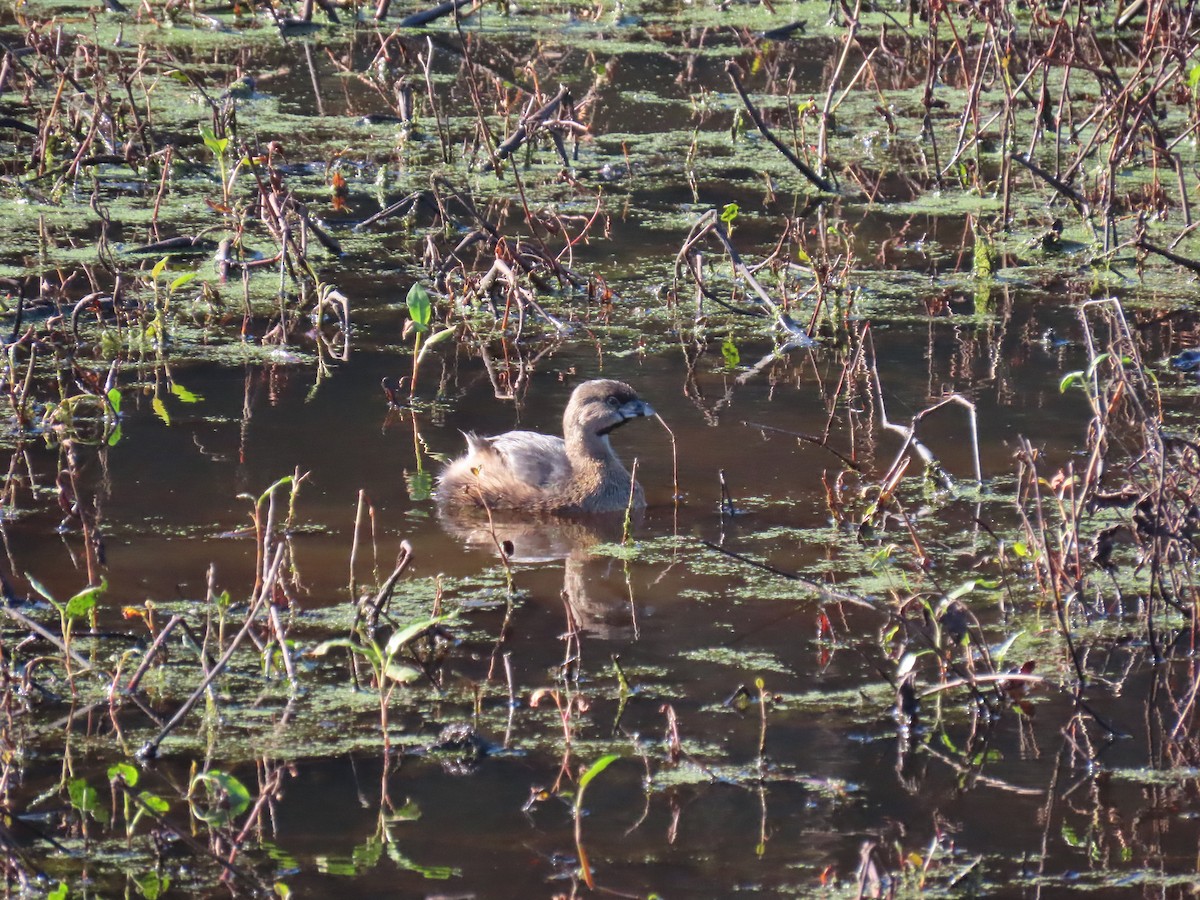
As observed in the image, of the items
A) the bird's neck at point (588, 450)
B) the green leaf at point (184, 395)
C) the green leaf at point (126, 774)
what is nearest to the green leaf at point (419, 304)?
the bird's neck at point (588, 450)

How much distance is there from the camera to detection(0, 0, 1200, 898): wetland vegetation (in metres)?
4.65

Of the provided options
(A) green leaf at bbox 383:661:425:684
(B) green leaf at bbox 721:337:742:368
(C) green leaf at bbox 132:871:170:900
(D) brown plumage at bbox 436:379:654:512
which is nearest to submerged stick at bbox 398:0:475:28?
(B) green leaf at bbox 721:337:742:368

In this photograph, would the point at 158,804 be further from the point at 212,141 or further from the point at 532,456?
the point at 212,141

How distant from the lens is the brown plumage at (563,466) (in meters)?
7.22

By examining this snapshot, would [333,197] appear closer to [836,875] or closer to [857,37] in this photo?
[857,37]

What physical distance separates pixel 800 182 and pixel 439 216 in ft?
8.58

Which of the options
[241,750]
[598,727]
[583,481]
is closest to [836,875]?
[598,727]

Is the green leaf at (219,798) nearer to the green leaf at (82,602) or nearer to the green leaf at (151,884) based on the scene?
the green leaf at (151,884)

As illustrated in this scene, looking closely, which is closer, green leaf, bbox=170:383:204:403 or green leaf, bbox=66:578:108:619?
green leaf, bbox=66:578:108:619

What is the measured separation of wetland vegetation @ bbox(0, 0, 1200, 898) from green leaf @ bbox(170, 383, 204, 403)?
0.02 meters

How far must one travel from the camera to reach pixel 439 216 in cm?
1013

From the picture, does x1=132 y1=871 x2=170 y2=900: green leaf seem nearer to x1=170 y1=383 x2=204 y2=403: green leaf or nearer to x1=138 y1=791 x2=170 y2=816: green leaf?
x1=138 y1=791 x2=170 y2=816: green leaf

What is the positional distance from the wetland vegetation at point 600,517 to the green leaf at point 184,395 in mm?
21

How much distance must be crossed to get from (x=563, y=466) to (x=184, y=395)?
175cm
